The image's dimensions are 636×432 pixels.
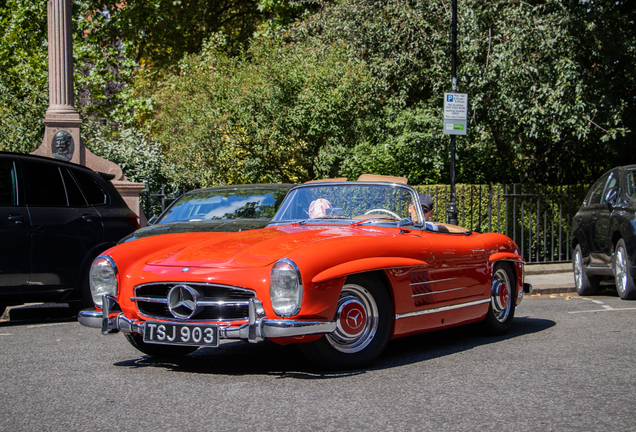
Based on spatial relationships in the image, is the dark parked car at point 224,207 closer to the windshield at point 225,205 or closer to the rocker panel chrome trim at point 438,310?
the windshield at point 225,205

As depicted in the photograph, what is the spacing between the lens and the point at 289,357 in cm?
600

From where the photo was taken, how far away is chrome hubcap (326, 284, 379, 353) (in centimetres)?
521

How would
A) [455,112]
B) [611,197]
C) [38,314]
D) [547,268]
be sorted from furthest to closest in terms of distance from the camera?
1. [547,268]
2. [455,112]
3. [611,197]
4. [38,314]

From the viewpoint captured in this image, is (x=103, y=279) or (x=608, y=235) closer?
(x=103, y=279)

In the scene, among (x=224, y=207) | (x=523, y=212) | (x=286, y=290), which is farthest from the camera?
(x=523, y=212)

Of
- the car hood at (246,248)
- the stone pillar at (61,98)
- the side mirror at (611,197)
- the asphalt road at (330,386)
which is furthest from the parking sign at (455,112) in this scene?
the car hood at (246,248)

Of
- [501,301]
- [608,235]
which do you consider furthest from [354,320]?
[608,235]

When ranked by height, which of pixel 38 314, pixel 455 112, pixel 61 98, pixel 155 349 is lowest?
pixel 38 314

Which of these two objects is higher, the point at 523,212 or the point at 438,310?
the point at 523,212

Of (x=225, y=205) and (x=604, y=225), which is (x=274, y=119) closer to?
(x=225, y=205)

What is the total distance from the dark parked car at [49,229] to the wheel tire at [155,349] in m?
2.57

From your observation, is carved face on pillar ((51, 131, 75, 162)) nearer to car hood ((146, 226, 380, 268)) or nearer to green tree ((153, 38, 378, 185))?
green tree ((153, 38, 378, 185))

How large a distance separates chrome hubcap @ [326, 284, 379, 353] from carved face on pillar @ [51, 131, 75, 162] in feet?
36.3

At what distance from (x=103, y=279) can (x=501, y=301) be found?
3804 mm
